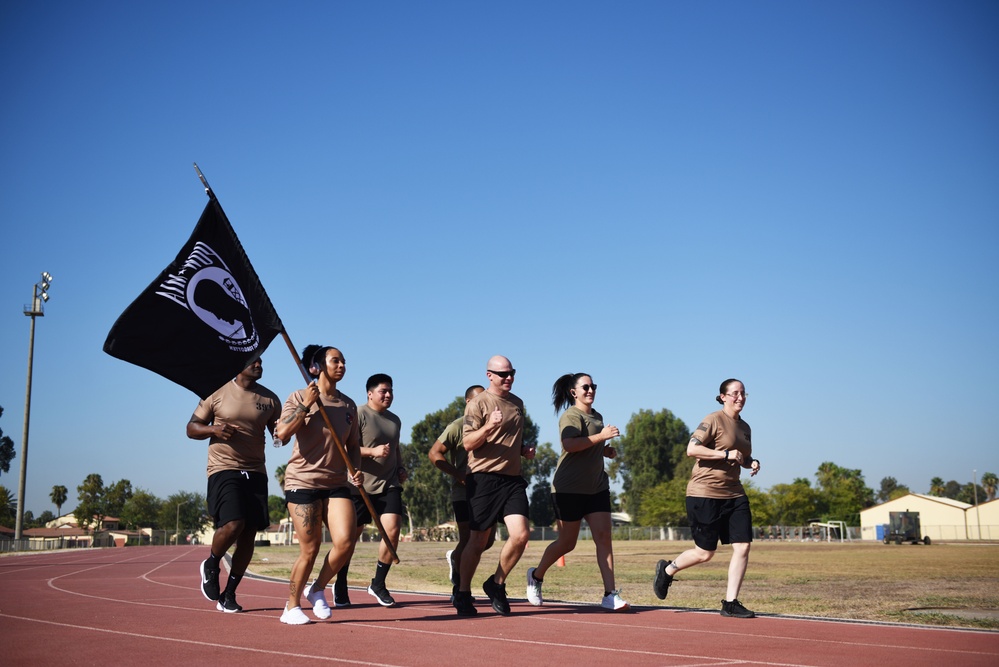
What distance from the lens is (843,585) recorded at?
14.7 metres

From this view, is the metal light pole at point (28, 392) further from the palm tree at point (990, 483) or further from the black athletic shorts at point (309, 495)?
the palm tree at point (990, 483)

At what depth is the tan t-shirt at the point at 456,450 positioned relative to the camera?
1010 centimetres

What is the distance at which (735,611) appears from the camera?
342 inches

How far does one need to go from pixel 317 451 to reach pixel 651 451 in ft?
317

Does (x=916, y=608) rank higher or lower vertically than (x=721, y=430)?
lower

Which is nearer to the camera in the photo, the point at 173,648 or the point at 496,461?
the point at 173,648

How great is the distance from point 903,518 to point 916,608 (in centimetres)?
4948

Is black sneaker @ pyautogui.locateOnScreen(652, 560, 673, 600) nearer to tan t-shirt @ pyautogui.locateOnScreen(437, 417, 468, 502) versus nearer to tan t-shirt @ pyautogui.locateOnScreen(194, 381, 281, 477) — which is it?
tan t-shirt @ pyautogui.locateOnScreen(437, 417, 468, 502)

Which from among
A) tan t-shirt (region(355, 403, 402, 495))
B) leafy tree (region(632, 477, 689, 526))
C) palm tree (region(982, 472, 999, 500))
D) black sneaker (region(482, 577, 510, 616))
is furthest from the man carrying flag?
palm tree (region(982, 472, 999, 500))

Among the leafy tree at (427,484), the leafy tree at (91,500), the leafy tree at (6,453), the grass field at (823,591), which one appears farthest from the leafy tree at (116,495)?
the grass field at (823,591)

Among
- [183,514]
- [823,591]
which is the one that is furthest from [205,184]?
[183,514]

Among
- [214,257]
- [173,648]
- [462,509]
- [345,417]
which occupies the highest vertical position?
[214,257]

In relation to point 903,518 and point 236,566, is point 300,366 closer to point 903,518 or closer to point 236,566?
point 236,566

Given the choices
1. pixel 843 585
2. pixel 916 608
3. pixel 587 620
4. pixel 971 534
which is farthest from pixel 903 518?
pixel 587 620
